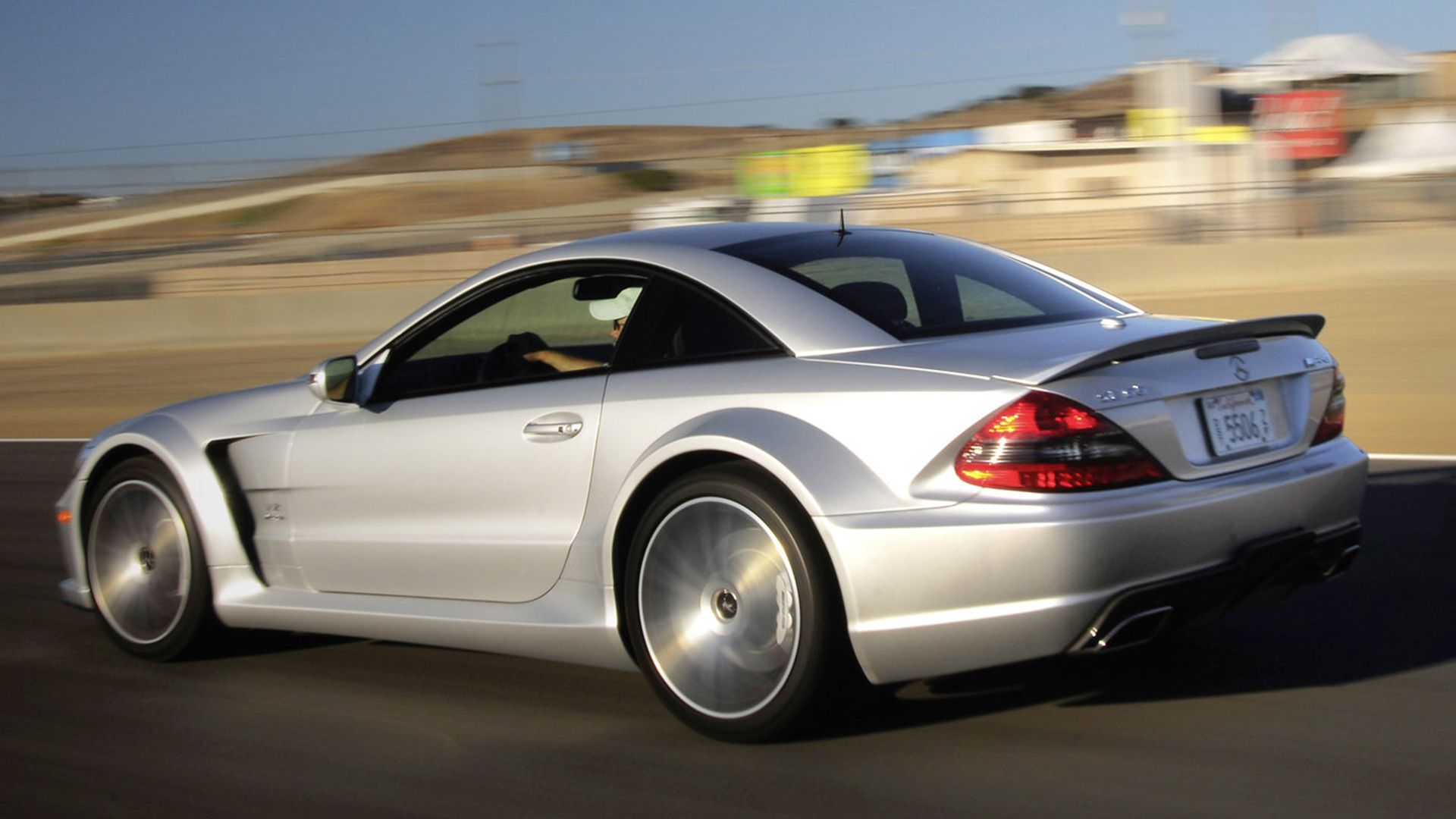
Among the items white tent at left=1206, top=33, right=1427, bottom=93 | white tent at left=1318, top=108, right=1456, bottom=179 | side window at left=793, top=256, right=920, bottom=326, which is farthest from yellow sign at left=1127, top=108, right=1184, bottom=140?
side window at left=793, top=256, right=920, bottom=326

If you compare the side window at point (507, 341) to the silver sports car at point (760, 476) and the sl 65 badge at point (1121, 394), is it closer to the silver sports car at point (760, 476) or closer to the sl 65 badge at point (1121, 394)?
the silver sports car at point (760, 476)

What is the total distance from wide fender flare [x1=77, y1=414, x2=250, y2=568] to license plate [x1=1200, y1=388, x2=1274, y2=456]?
311cm

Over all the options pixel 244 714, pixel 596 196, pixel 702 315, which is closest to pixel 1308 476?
pixel 702 315

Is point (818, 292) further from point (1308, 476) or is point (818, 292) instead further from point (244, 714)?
point (244, 714)

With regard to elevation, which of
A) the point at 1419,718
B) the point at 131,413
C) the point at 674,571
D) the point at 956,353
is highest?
the point at 956,353

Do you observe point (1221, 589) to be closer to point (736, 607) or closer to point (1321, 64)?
point (736, 607)

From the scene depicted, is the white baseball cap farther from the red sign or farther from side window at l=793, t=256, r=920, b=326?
the red sign

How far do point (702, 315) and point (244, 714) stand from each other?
186cm

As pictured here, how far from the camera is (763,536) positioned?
4.16 m

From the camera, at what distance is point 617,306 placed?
4902 millimetres

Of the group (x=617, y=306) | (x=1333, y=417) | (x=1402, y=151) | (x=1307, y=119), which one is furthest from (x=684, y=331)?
(x=1307, y=119)

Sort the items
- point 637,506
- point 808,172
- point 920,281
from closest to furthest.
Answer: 1. point 637,506
2. point 920,281
3. point 808,172

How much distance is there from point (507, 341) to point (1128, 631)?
2191 mm

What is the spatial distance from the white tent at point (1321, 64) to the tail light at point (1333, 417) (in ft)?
105
